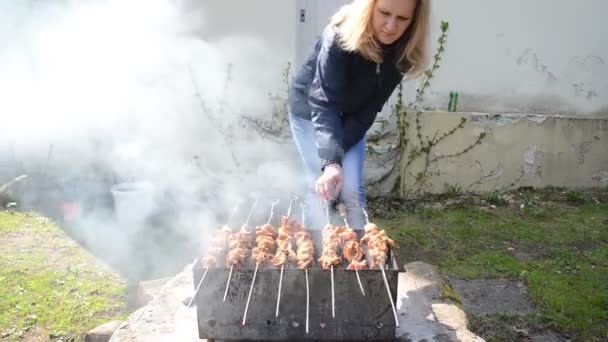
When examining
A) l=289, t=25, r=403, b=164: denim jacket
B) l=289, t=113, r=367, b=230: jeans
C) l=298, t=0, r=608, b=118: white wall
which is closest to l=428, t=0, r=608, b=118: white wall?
l=298, t=0, r=608, b=118: white wall

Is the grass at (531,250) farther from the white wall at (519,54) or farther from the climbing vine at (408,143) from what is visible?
the white wall at (519,54)

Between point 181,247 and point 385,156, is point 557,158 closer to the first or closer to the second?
point 385,156

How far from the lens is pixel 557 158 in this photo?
24.6 ft

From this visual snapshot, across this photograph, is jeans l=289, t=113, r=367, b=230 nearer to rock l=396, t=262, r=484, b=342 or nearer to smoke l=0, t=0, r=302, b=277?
rock l=396, t=262, r=484, b=342

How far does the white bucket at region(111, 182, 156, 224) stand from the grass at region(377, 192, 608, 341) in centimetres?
299

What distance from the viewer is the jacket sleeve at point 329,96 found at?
330 centimetres

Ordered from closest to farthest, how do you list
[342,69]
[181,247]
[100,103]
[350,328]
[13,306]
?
[350,328] → [342,69] → [13,306] → [181,247] → [100,103]

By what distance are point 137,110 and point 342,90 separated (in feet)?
14.5

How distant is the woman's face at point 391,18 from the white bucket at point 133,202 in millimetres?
4015

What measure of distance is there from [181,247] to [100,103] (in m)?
2.61

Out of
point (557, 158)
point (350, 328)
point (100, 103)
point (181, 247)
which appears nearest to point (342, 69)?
point (350, 328)

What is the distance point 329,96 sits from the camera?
11.3 feet

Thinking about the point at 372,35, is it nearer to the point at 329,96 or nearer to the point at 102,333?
the point at 329,96

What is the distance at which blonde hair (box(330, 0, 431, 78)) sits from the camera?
10.5ft
